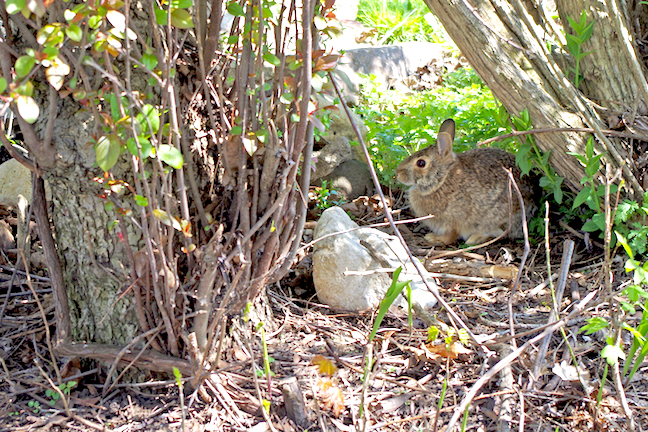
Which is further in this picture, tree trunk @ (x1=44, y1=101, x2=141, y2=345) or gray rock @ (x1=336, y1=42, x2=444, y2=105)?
gray rock @ (x1=336, y1=42, x2=444, y2=105)

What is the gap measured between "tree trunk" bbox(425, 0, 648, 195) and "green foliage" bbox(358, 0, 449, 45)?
574 cm

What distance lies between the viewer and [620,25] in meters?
3.53

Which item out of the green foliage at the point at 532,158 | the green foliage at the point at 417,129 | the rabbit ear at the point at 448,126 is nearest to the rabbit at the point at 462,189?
the rabbit ear at the point at 448,126

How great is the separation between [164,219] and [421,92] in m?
6.17

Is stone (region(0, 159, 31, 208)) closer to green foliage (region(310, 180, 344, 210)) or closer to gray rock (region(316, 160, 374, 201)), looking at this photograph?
green foliage (region(310, 180, 344, 210))

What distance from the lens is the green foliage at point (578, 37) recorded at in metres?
3.45

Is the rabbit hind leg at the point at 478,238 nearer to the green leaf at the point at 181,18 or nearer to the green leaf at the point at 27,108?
the green leaf at the point at 181,18

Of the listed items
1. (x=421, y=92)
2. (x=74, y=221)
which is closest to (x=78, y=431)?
(x=74, y=221)

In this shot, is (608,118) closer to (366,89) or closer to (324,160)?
(324,160)

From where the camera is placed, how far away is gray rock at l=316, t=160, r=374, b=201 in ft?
16.5

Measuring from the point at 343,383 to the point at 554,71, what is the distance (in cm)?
237

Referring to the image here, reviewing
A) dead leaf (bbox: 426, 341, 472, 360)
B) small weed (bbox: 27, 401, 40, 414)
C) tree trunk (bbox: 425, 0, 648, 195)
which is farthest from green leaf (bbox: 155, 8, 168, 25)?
tree trunk (bbox: 425, 0, 648, 195)

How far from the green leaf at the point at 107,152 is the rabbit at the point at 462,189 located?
9.98ft

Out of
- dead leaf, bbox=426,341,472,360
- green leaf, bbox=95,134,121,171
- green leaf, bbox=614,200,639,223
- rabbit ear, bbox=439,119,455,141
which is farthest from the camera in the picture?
rabbit ear, bbox=439,119,455,141
